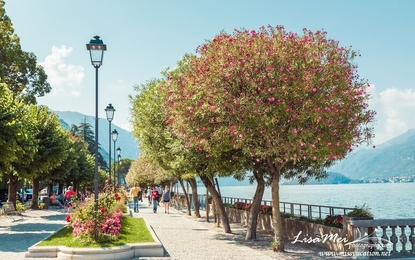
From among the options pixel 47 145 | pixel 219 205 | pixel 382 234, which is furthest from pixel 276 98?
pixel 47 145

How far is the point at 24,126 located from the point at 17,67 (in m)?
17.6

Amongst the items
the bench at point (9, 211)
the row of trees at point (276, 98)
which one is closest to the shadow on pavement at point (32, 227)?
the bench at point (9, 211)

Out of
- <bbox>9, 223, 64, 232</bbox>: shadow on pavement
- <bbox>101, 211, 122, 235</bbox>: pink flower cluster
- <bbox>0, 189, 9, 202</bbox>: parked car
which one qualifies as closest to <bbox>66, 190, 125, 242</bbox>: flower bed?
<bbox>101, 211, 122, 235</bbox>: pink flower cluster

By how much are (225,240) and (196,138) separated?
526 centimetres

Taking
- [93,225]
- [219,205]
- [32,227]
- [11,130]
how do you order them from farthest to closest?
[32,227] < [219,205] < [11,130] < [93,225]

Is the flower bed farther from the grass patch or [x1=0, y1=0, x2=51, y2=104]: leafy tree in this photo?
[x1=0, y1=0, x2=51, y2=104]: leafy tree

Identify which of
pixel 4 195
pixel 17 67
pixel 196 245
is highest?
pixel 17 67

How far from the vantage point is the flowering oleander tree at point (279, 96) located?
12.6 metres

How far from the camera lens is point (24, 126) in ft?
64.5

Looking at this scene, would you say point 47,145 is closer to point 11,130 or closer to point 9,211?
point 9,211

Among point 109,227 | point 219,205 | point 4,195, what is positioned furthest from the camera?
point 4,195

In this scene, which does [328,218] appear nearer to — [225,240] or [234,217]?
[225,240]

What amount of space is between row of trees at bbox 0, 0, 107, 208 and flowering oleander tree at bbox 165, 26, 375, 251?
8933mm

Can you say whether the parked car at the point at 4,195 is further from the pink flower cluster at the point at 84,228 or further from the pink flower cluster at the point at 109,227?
the pink flower cluster at the point at 84,228
